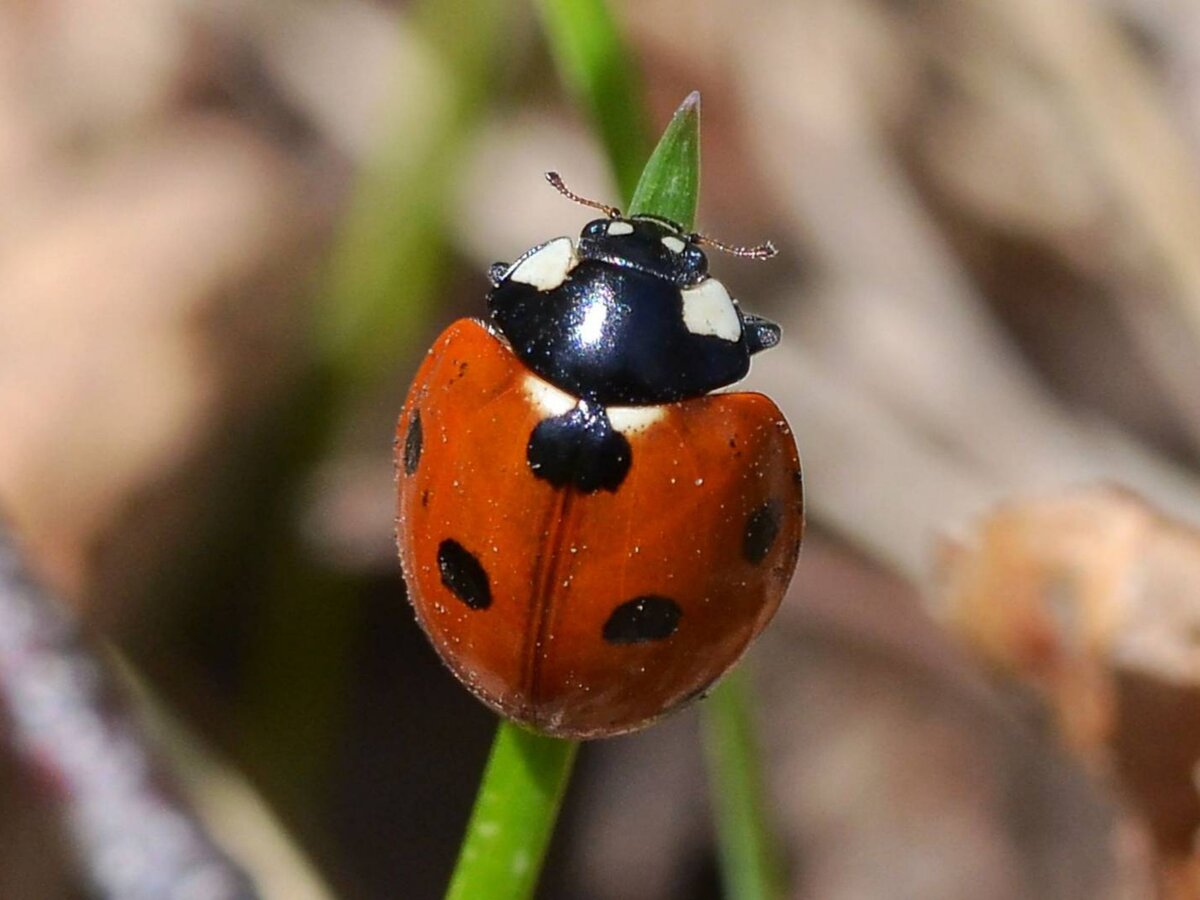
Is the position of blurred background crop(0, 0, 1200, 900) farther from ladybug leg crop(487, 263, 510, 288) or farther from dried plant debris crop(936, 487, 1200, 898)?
ladybug leg crop(487, 263, 510, 288)

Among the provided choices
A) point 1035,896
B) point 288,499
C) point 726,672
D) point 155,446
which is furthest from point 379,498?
point 726,672

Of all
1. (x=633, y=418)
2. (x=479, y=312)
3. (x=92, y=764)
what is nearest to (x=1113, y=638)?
(x=633, y=418)

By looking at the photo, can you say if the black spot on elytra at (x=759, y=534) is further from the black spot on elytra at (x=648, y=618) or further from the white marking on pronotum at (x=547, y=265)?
the white marking on pronotum at (x=547, y=265)

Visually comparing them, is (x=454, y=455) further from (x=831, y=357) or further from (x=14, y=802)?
(x=831, y=357)

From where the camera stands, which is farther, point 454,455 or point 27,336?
point 27,336

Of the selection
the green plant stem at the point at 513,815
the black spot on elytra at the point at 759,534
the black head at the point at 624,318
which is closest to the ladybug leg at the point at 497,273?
the black head at the point at 624,318
